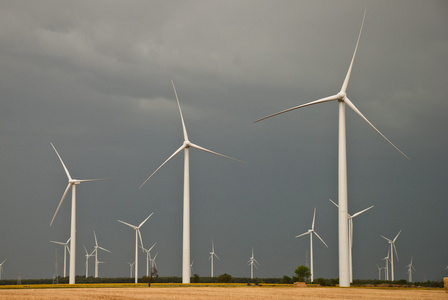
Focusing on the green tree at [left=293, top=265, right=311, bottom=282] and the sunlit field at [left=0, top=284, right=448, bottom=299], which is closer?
the sunlit field at [left=0, top=284, right=448, bottom=299]

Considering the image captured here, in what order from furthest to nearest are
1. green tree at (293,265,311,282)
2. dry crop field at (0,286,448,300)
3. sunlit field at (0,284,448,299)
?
green tree at (293,265,311,282)
sunlit field at (0,284,448,299)
dry crop field at (0,286,448,300)

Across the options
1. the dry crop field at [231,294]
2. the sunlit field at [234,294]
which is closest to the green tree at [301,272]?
the sunlit field at [234,294]

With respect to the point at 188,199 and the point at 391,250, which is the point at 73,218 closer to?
the point at 188,199

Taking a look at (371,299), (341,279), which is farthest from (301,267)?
(371,299)

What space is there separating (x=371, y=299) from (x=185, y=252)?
161 feet

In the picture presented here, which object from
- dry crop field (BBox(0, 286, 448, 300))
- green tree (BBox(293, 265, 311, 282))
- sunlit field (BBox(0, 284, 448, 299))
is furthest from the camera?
green tree (BBox(293, 265, 311, 282))

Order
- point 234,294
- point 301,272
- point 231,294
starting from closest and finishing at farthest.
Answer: point 231,294, point 234,294, point 301,272

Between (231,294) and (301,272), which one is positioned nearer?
(231,294)

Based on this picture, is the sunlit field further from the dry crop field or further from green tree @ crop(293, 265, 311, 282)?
green tree @ crop(293, 265, 311, 282)

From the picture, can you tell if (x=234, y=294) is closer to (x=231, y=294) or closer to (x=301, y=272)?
(x=231, y=294)

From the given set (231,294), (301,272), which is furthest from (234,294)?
(301,272)

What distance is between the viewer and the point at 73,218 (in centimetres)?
10381

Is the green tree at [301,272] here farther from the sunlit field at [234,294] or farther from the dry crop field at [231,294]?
the dry crop field at [231,294]

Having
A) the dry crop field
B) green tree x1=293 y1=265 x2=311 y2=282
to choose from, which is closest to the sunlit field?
the dry crop field
